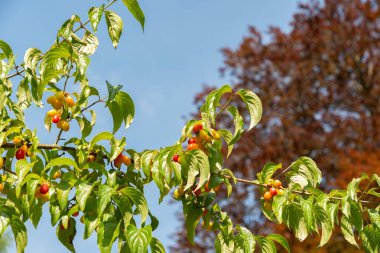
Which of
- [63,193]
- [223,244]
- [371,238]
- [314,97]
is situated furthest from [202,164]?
[314,97]

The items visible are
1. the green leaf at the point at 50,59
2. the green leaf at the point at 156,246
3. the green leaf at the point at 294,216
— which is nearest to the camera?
the green leaf at the point at 156,246

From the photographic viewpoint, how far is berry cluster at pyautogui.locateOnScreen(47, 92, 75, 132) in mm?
2756

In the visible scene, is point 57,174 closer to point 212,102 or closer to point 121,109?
point 121,109

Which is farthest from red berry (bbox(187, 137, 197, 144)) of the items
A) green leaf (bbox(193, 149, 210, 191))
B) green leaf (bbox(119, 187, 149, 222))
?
green leaf (bbox(119, 187, 149, 222))

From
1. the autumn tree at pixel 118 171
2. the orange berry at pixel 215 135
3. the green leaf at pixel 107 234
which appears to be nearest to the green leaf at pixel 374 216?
the autumn tree at pixel 118 171

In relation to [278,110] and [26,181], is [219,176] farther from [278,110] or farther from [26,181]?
[278,110]

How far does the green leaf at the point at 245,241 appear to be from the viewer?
106 inches

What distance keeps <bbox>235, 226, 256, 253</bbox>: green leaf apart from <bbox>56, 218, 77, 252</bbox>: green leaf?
73 cm

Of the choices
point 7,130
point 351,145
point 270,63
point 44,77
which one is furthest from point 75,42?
point 270,63

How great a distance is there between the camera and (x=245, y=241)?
8.84ft

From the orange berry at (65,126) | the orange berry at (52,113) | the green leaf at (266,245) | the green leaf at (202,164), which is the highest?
the orange berry at (52,113)

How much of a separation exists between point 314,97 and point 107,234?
453 inches

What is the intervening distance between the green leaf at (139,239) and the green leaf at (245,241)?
0.58 m

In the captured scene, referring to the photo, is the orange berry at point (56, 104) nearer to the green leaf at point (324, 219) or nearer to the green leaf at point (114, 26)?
the green leaf at point (114, 26)
